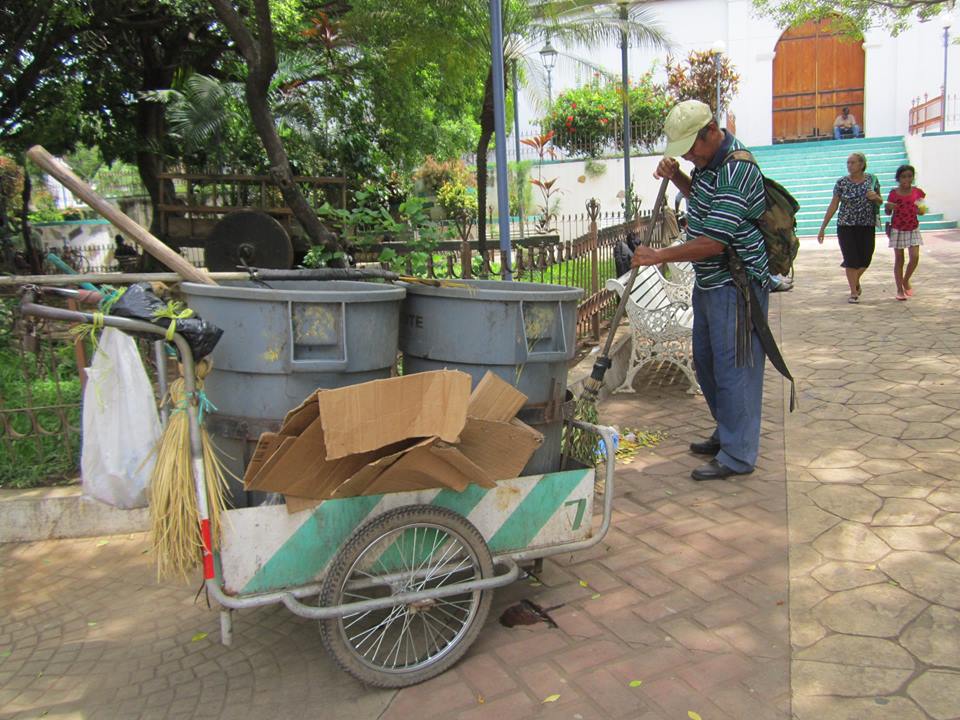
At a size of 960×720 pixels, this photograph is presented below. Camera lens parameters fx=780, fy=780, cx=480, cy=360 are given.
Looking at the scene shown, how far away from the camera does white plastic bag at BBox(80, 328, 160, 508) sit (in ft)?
8.52

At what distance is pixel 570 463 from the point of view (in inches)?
132

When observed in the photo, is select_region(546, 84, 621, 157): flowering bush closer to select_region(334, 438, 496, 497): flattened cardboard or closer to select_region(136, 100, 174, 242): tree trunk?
select_region(136, 100, 174, 242): tree trunk

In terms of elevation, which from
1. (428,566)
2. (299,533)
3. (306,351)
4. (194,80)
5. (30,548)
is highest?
(194,80)

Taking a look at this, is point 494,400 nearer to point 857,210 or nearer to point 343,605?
point 343,605

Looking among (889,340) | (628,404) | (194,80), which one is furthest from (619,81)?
(628,404)

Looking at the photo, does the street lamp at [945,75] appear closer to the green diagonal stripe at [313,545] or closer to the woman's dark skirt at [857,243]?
the woman's dark skirt at [857,243]

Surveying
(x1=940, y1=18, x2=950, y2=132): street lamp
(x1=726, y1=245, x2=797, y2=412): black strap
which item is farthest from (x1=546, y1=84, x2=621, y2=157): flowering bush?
(x1=726, y1=245, x2=797, y2=412): black strap

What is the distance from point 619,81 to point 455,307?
16200 mm

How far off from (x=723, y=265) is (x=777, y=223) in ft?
1.13

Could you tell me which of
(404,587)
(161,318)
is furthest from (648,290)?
(161,318)

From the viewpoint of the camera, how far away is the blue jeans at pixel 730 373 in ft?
13.8

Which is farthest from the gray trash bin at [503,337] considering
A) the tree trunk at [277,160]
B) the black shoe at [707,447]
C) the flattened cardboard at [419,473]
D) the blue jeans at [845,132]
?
the blue jeans at [845,132]

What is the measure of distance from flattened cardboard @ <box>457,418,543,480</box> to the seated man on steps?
2399cm

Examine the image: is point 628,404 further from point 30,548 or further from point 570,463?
point 30,548
